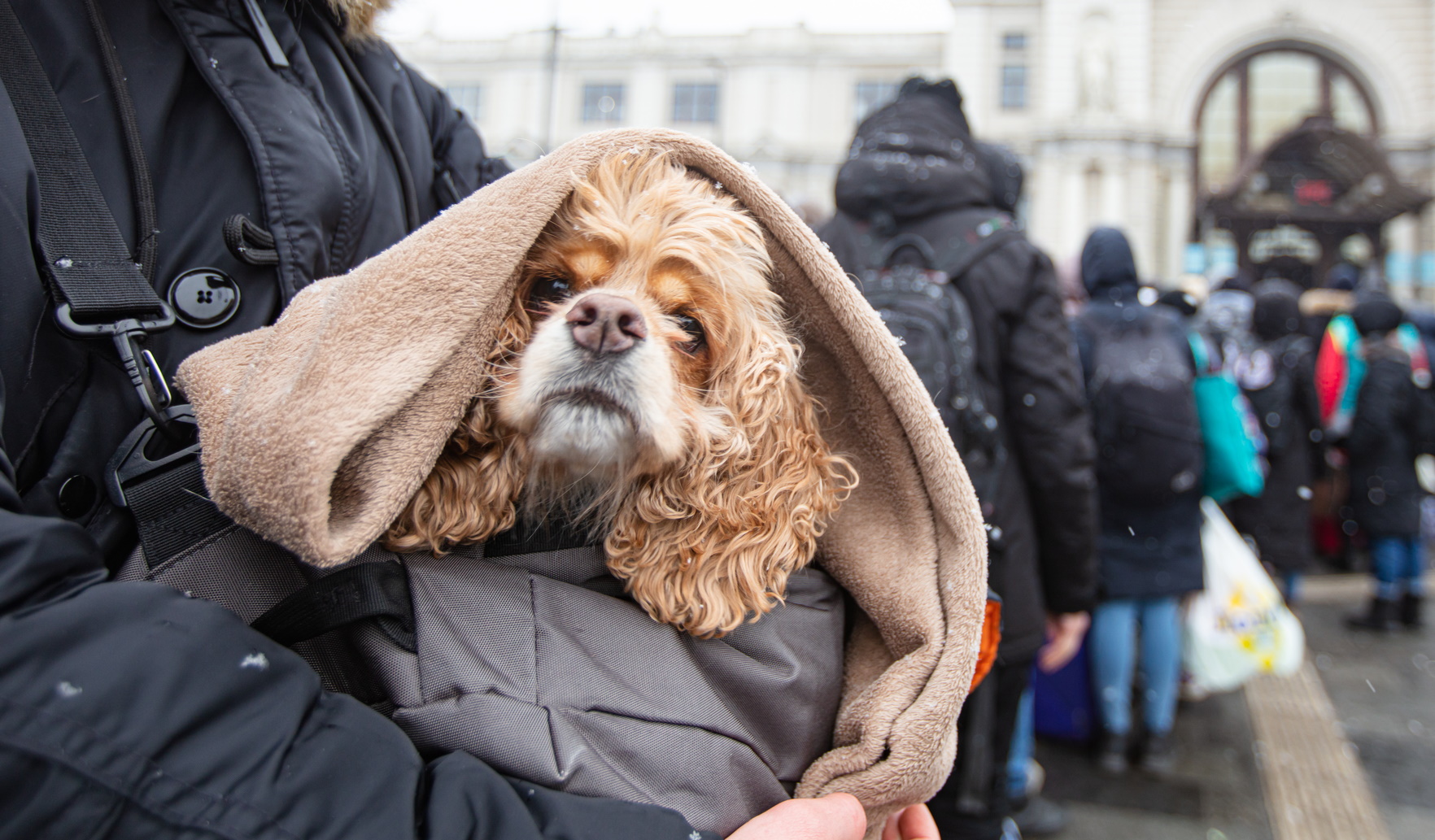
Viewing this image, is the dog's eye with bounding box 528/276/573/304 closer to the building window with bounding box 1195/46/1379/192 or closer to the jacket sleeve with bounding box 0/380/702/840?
the jacket sleeve with bounding box 0/380/702/840

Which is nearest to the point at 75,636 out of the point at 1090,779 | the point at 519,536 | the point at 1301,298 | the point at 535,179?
the point at 519,536

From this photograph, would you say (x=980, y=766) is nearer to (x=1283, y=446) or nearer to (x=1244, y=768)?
(x=1244, y=768)

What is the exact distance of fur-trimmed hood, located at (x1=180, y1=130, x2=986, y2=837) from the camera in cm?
96

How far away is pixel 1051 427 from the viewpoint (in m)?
2.63

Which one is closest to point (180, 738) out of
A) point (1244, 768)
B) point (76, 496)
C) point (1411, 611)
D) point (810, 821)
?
point (76, 496)

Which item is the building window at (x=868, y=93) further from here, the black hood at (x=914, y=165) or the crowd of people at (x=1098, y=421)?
the black hood at (x=914, y=165)

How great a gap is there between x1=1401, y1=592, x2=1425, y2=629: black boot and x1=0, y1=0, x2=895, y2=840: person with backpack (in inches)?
268

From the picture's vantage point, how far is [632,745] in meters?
1.07

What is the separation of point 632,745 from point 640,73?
3280 centimetres

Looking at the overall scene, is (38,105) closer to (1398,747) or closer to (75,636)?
(75,636)

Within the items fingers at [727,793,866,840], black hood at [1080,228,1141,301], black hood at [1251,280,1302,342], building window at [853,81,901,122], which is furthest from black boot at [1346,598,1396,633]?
building window at [853,81,901,122]

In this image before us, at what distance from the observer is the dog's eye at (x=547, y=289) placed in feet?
4.41

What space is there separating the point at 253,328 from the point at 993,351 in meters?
2.08

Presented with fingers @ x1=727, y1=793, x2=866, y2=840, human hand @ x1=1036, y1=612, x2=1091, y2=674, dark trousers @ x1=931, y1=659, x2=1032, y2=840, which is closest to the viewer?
fingers @ x1=727, y1=793, x2=866, y2=840
